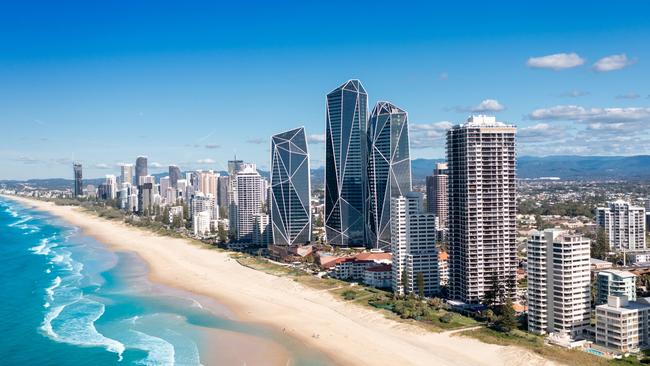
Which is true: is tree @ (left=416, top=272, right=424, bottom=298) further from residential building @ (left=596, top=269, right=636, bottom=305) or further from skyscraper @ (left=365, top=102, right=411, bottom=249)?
skyscraper @ (left=365, top=102, right=411, bottom=249)

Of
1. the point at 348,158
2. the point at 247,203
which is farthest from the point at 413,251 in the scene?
the point at 247,203

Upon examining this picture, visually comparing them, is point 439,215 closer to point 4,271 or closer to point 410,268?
point 410,268

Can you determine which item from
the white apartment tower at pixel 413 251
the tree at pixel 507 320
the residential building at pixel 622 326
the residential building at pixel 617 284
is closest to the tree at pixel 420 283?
the white apartment tower at pixel 413 251

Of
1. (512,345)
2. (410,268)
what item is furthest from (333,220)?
(512,345)

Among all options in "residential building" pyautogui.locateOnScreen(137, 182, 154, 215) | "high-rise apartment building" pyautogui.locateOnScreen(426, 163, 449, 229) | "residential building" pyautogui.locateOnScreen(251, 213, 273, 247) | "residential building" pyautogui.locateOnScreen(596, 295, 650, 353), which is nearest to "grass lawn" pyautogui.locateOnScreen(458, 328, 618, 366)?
"residential building" pyautogui.locateOnScreen(596, 295, 650, 353)

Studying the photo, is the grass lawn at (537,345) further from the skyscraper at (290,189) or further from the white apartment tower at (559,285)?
the skyscraper at (290,189)

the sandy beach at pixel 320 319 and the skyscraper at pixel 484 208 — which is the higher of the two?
the skyscraper at pixel 484 208
